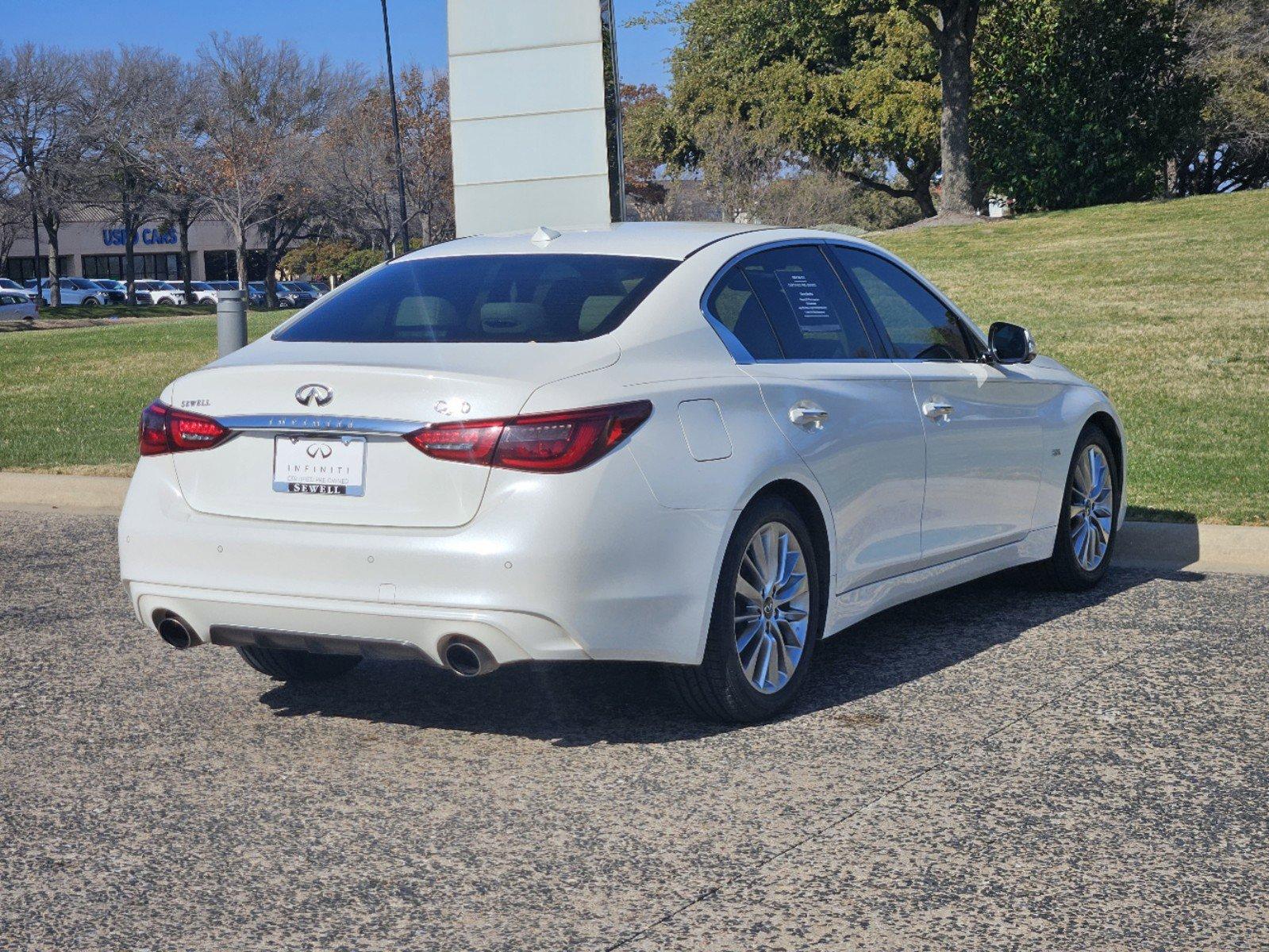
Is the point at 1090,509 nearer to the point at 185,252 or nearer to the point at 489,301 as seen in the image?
the point at 489,301

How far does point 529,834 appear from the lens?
410 cm

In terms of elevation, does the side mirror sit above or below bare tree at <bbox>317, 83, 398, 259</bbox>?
below

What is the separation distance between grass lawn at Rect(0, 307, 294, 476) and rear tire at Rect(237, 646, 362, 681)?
546cm

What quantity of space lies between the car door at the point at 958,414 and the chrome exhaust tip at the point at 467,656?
213cm

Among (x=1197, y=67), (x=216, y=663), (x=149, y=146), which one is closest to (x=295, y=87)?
(x=149, y=146)

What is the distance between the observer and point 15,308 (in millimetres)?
49000

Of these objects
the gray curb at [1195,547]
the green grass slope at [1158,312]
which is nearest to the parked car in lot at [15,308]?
the green grass slope at [1158,312]

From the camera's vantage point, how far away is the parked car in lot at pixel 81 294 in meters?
66.7

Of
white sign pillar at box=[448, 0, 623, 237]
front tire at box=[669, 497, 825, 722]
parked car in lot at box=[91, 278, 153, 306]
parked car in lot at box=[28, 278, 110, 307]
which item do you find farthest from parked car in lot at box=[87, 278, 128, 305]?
front tire at box=[669, 497, 825, 722]

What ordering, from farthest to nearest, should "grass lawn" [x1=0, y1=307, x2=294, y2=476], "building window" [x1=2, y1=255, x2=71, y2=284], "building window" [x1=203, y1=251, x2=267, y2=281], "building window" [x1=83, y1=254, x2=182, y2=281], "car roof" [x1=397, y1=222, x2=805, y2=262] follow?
"building window" [x1=2, y1=255, x2=71, y2=284]
"building window" [x1=83, y1=254, x2=182, y2=281]
"building window" [x1=203, y1=251, x2=267, y2=281]
"grass lawn" [x1=0, y1=307, x2=294, y2=476]
"car roof" [x1=397, y1=222, x2=805, y2=262]

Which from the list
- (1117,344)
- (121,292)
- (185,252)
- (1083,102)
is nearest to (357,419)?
(1117,344)

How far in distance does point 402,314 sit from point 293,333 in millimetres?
381

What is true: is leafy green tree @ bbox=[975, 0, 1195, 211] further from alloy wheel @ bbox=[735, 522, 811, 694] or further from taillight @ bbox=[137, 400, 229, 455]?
taillight @ bbox=[137, 400, 229, 455]

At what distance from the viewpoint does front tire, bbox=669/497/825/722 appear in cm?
489
